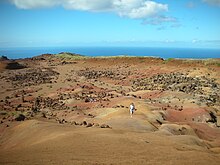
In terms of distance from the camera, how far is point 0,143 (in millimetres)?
17188

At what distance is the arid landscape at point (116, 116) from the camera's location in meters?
11.0

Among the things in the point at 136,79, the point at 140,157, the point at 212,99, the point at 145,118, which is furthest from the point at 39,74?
the point at 140,157

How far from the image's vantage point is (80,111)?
86.5 ft

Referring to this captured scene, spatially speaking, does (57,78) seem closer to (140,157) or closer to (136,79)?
(136,79)

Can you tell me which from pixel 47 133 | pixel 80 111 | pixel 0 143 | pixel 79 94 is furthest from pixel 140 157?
pixel 79 94

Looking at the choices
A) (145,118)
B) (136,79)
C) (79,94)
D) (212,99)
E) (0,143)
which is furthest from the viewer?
(136,79)

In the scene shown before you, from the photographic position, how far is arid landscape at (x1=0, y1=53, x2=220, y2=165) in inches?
435

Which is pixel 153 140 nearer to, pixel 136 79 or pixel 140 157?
pixel 140 157

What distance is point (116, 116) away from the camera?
2145 centimetres

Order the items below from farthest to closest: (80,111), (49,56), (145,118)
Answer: (49,56) → (80,111) → (145,118)

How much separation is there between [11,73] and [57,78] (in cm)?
1280

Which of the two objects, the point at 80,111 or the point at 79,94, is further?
the point at 79,94

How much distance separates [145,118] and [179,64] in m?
39.0

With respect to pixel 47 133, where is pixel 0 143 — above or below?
below
